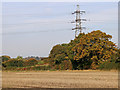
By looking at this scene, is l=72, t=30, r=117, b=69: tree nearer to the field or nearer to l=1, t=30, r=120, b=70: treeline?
l=1, t=30, r=120, b=70: treeline

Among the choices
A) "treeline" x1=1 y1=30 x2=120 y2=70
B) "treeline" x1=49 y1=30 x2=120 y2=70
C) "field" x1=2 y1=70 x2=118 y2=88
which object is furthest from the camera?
"treeline" x1=49 y1=30 x2=120 y2=70

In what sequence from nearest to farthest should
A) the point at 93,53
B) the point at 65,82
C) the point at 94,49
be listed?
the point at 65,82, the point at 94,49, the point at 93,53

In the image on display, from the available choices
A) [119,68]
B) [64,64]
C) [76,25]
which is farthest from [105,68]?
[76,25]

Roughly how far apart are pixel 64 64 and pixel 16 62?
12.9 meters

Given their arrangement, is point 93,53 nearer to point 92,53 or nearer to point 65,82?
point 92,53

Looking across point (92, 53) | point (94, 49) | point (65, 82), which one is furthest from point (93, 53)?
point (65, 82)

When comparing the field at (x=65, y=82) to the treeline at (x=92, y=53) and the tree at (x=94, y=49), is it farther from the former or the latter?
the tree at (x=94, y=49)

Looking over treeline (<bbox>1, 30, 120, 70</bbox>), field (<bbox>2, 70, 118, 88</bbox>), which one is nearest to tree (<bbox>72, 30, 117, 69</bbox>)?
treeline (<bbox>1, 30, 120, 70</bbox>)

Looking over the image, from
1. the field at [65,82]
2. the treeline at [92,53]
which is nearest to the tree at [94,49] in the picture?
the treeline at [92,53]

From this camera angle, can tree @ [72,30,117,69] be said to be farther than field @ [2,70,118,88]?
Yes

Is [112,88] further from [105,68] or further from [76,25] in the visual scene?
[76,25]

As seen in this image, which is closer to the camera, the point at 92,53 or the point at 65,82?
the point at 65,82

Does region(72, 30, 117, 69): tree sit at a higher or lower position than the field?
higher

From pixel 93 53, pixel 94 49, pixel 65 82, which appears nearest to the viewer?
pixel 65 82
